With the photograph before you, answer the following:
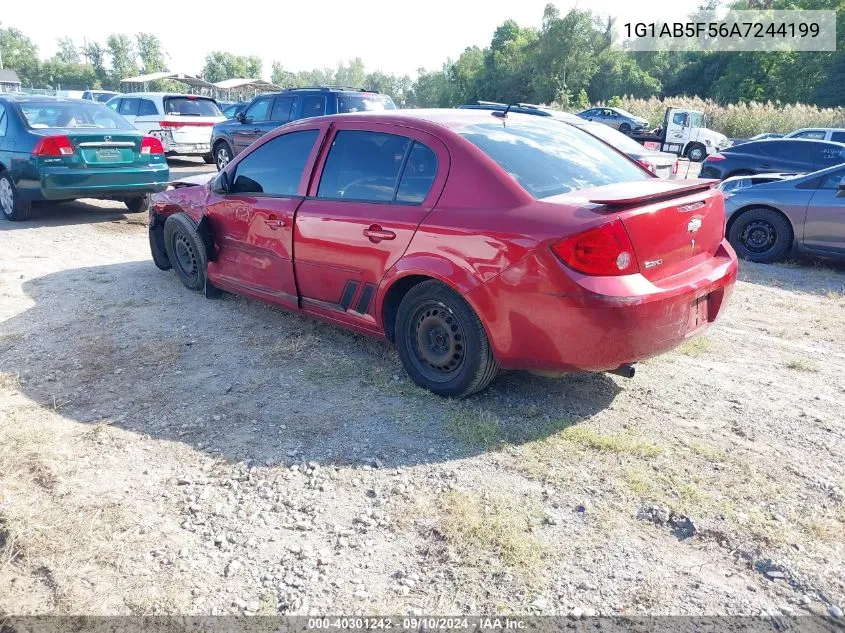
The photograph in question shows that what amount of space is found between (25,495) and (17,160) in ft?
22.7

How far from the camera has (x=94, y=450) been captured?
3262 millimetres

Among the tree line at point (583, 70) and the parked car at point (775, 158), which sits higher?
the tree line at point (583, 70)

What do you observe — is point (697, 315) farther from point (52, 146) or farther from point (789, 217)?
point (52, 146)

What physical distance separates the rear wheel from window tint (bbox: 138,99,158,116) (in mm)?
1975

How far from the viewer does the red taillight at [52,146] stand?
26.2ft

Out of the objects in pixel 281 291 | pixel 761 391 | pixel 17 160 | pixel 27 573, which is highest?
pixel 17 160

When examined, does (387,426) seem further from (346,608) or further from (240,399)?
(346,608)

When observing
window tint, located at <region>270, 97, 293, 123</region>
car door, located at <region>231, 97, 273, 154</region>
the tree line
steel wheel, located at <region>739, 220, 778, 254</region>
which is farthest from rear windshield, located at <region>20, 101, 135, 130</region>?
the tree line

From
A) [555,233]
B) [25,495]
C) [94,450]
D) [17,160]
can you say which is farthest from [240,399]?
[17,160]

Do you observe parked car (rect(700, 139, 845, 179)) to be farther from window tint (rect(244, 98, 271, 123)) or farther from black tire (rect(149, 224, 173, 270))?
black tire (rect(149, 224, 173, 270))

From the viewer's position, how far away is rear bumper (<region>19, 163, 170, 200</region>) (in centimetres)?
809

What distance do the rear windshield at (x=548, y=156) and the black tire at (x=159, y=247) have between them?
359 centimetres

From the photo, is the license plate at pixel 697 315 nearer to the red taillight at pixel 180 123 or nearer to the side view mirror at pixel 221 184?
the side view mirror at pixel 221 184

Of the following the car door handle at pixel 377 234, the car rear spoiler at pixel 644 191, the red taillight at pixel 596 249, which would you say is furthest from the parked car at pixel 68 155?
the red taillight at pixel 596 249
